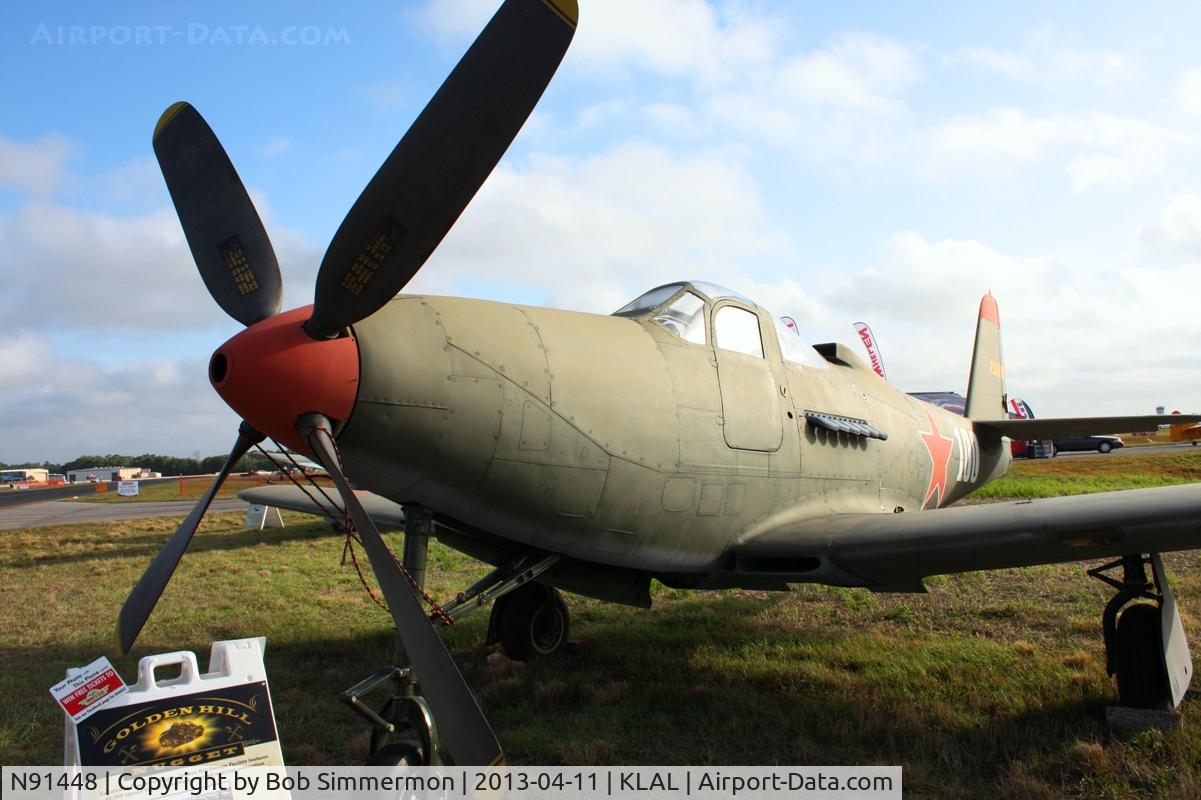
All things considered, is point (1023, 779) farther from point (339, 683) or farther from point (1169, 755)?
point (339, 683)

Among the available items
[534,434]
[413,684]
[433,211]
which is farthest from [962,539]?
[433,211]

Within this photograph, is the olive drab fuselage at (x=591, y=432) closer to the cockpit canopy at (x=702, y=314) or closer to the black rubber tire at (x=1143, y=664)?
the cockpit canopy at (x=702, y=314)

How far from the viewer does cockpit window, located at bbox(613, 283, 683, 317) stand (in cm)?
487

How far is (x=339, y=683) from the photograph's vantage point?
553cm

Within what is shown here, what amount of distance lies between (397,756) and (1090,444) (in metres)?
44.7

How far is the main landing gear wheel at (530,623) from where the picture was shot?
20.0 ft

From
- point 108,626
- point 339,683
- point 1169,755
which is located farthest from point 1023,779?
point 108,626

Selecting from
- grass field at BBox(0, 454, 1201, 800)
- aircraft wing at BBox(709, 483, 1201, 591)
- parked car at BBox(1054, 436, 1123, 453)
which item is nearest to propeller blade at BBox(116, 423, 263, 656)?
grass field at BBox(0, 454, 1201, 800)

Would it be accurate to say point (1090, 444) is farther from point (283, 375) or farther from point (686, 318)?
point (283, 375)

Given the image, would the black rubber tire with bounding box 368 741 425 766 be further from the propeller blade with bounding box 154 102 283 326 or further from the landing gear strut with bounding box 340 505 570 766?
the propeller blade with bounding box 154 102 283 326

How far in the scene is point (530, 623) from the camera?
6.14 meters

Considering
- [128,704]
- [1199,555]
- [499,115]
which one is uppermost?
[499,115]

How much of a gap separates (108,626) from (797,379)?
22.4ft

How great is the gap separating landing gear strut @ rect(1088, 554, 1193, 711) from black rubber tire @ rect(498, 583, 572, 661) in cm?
375
